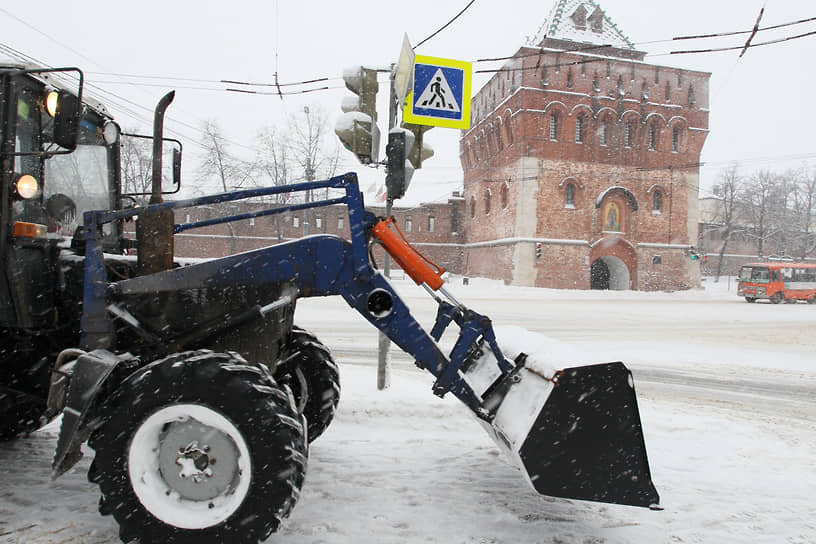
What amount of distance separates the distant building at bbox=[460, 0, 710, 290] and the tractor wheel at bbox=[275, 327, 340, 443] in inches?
1152

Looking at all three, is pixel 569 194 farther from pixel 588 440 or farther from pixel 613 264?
pixel 588 440

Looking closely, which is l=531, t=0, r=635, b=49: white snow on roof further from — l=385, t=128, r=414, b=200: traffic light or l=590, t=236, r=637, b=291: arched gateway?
l=385, t=128, r=414, b=200: traffic light

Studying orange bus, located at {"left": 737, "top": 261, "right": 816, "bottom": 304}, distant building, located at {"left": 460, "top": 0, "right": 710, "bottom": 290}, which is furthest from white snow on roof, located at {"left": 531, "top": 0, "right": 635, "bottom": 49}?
orange bus, located at {"left": 737, "top": 261, "right": 816, "bottom": 304}

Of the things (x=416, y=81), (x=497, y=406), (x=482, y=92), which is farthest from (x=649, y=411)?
(x=482, y=92)

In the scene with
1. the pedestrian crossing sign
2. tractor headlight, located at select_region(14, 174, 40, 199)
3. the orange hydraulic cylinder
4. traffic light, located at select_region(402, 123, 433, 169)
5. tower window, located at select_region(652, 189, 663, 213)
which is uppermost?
tower window, located at select_region(652, 189, 663, 213)

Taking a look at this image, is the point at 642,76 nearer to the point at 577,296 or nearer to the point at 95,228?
the point at 577,296

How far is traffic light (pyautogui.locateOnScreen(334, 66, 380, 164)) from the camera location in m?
5.52

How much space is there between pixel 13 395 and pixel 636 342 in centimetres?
1154

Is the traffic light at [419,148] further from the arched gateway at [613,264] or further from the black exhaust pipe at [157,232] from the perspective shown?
the arched gateway at [613,264]

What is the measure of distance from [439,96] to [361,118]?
93cm

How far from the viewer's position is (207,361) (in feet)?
8.36

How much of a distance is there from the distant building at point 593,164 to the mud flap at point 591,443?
98.5 feet

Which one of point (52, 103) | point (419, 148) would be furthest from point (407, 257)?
point (419, 148)

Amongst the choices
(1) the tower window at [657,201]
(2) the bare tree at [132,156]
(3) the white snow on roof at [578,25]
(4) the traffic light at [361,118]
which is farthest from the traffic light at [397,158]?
(1) the tower window at [657,201]
